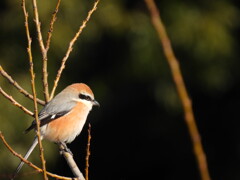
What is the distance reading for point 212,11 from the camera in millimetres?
8273

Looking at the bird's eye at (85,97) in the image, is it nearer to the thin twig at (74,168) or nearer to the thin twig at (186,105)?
the thin twig at (74,168)

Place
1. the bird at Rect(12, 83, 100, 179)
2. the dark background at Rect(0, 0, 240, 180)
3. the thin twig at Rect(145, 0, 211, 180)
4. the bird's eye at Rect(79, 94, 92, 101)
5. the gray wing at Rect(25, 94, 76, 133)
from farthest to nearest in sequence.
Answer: the dark background at Rect(0, 0, 240, 180) → the bird's eye at Rect(79, 94, 92, 101) → the bird at Rect(12, 83, 100, 179) → the gray wing at Rect(25, 94, 76, 133) → the thin twig at Rect(145, 0, 211, 180)

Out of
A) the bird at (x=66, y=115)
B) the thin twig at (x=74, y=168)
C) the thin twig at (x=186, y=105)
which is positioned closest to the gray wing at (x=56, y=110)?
the bird at (x=66, y=115)

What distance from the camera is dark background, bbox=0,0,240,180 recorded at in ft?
26.3

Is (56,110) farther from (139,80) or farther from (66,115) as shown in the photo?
(139,80)

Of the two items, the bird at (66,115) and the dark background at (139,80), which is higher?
the dark background at (139,80)

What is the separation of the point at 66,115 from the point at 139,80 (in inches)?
181

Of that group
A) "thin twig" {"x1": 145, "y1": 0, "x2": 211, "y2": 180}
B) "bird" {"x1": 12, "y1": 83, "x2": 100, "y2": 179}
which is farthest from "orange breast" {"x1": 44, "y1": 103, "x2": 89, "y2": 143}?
"thin twig" {"x1": 145, "y1": 0, "x2": 211, "y2": 180}

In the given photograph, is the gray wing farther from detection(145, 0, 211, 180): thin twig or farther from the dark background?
the dark background

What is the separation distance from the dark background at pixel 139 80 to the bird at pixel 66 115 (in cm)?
332

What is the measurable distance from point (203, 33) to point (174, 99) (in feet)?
3.58

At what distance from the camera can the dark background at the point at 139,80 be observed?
8008 millimetres

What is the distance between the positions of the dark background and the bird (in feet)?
10.9

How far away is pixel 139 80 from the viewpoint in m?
8.58
